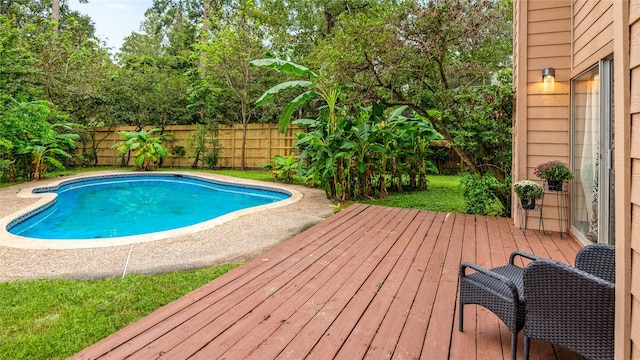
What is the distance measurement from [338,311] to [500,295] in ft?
3.25

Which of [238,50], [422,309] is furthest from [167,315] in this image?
[238,50]

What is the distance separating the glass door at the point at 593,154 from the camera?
125 inches

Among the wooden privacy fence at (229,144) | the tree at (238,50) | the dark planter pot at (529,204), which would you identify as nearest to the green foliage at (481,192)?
the dark planter pot at (529,204)

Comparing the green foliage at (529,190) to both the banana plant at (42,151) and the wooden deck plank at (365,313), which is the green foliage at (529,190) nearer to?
the wooden deck plank at (365,313)

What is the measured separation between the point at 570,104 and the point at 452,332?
11.9 feet

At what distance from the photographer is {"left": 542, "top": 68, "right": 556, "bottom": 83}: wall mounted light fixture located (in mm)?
4148

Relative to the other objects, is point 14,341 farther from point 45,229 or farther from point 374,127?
point 374,127

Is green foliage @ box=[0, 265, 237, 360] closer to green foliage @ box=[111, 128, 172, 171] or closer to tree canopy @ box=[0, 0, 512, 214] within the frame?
tree canopy @ box=[0, 0, 512, 214]

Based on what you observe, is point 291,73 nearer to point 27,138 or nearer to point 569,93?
point 569,93

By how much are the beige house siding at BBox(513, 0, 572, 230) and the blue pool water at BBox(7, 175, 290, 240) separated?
223 inches

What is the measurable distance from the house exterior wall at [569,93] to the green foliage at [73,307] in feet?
8.87

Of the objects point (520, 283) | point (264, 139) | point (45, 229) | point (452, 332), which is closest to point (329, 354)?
point (452, 332)

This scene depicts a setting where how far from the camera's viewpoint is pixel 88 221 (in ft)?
22.1

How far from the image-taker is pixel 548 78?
4.23m
